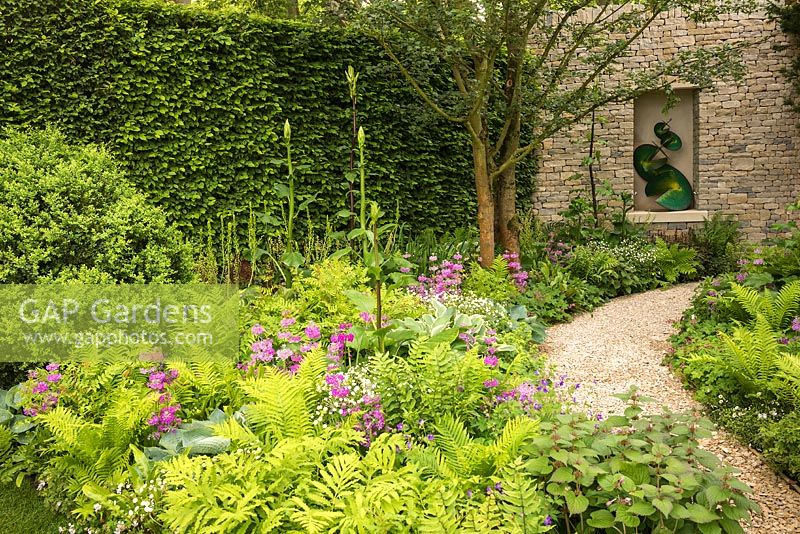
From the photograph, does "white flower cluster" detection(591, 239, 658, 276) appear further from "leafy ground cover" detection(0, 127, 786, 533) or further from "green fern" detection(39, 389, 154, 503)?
"green fern" detection(39, 389, 154, 503)

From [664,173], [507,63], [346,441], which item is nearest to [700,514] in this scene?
[346,441]

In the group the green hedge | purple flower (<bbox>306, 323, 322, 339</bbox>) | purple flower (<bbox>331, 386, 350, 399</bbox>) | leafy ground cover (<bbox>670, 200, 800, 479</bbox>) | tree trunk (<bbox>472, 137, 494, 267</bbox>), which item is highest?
the green hedge

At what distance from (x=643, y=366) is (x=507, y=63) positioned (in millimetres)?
3628

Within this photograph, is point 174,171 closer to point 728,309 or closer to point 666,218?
point 728,309

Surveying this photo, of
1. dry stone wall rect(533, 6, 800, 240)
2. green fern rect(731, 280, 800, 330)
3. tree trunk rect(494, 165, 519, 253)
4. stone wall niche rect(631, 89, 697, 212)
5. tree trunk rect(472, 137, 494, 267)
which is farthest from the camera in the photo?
stone wall niche rect(631, 89, 697, 212)

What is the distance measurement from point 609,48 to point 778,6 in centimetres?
477

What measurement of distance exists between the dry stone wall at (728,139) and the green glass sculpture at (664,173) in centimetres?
24

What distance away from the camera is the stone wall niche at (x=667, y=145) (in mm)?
9469

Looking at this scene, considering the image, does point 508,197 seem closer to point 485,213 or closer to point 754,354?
point 485,213

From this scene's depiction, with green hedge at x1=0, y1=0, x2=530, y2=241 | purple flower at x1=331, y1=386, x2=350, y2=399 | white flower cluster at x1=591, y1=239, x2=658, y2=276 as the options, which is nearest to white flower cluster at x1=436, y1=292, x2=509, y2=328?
purple flower at x1=331, y1=386, x2=350, y2=399

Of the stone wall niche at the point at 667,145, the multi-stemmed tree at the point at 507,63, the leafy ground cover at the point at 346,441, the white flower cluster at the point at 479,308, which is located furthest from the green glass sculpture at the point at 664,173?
the leafy ground cover at the point at 346,441

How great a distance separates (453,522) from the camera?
1.90m

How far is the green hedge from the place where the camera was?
5.32 meters

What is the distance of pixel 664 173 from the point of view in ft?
31.2
